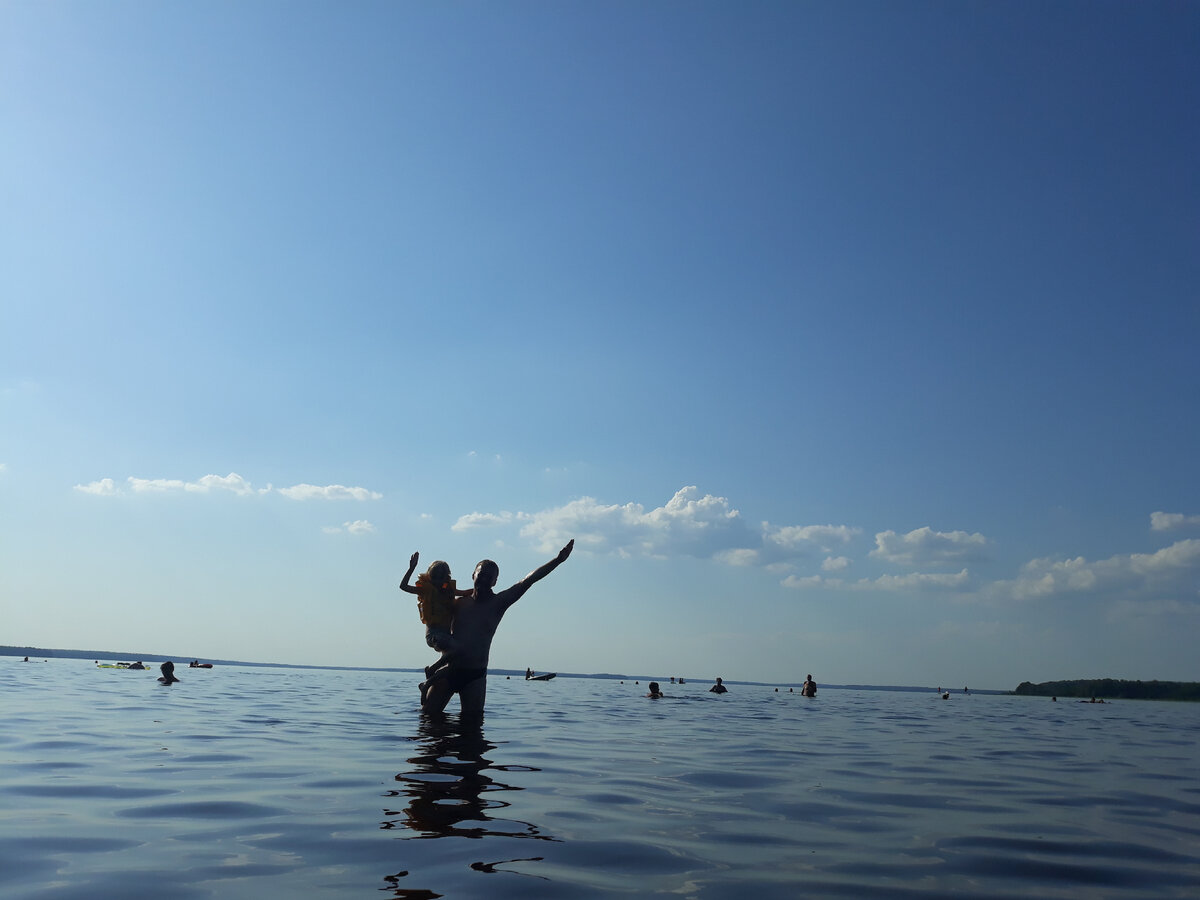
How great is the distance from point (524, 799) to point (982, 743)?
14622 millimetres

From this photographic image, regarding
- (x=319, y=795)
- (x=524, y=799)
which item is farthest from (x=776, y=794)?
(x=319, y=795)

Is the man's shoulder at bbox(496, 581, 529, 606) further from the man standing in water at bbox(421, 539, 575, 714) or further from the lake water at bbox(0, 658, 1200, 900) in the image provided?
the lake water at bbox(0, 658, 1200, 900)

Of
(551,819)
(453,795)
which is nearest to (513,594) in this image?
(453,795)

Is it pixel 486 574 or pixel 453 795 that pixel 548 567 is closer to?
pixel 486 574

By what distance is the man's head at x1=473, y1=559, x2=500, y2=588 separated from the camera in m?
13.3

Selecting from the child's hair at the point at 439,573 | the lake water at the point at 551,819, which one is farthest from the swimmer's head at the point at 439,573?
the lake water at the point at 551,819

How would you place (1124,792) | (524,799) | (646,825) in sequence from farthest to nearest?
(1124,792) < (524,799) < (646,825)

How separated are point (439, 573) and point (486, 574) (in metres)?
0.94

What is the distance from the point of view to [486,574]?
13383 millimetres

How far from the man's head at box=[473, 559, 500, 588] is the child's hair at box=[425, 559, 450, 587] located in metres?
0.64

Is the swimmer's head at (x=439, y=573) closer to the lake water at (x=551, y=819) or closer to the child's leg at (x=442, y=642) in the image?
the child's leg at (x=442, y=642)

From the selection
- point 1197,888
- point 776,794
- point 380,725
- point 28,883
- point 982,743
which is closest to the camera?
point 28,883

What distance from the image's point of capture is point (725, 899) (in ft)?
15.5

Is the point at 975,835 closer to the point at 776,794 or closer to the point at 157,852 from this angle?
the point at 776,794
